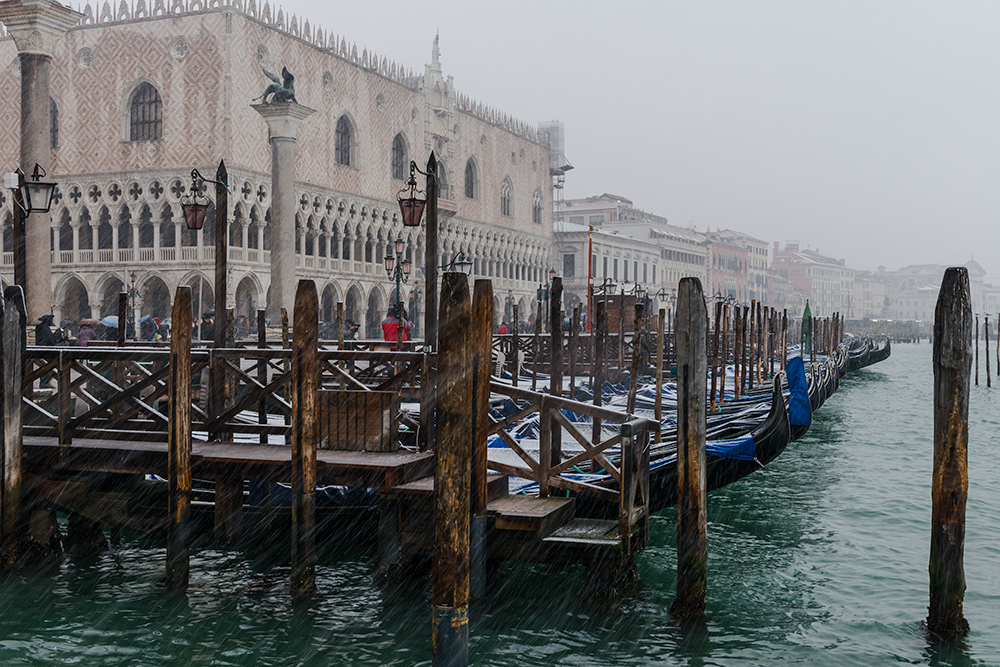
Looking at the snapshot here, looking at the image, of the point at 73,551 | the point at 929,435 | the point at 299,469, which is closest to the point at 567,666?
the point at 299,469

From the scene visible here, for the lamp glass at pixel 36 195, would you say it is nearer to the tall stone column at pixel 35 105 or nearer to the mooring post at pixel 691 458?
the tall stone column at pixel 35 105

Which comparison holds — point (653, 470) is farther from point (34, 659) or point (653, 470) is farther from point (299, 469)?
point (34, 659)

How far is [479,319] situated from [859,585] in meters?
3.22

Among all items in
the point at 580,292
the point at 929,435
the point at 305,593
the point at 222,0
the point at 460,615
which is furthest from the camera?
the point at 580,292

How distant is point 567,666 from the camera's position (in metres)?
4.18

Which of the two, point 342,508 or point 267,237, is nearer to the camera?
point 342,508

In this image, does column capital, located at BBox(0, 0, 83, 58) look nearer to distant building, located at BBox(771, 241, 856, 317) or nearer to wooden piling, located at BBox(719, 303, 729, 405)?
wooden piling, located at BBox(719, 303, 729, 405)

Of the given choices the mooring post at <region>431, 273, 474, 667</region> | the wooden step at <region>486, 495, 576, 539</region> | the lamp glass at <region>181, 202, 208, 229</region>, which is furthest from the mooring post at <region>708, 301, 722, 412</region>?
the mooring post at <region>431, 273, 474, 667</region>

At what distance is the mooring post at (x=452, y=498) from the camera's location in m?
3.36

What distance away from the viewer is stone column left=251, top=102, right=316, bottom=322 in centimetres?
1220

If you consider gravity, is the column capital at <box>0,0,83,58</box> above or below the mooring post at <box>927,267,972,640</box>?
above

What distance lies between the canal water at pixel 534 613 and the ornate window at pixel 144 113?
15864 mm

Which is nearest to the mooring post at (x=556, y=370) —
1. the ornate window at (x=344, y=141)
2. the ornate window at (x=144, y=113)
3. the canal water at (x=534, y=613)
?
the canal water at (x=534, y=613)

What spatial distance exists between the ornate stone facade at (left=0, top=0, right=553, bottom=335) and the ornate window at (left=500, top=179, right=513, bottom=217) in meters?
7.71
